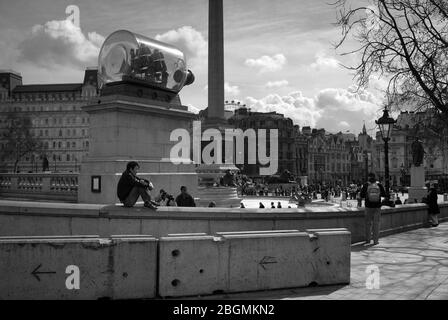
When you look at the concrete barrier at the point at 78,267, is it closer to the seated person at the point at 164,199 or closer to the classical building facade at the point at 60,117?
the seated person at the point at 164,199

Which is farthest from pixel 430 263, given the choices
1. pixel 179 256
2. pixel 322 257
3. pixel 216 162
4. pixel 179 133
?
pixel 216 162

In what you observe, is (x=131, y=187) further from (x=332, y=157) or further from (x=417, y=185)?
(x=332, y=157)

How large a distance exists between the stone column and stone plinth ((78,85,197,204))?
97.1 ft

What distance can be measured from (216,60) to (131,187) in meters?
38.1

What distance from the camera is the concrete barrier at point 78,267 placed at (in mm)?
6043

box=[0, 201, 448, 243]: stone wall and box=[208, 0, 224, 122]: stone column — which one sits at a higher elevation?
box=[208, 0, 224, 122]: stone column

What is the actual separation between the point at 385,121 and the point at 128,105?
1081 centimetres

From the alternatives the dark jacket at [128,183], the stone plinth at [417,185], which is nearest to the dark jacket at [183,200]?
the dark jacket at [128,183]

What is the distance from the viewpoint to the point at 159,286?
679 cm

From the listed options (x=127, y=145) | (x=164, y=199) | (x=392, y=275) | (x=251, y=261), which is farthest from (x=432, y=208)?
(x=251, y=261)

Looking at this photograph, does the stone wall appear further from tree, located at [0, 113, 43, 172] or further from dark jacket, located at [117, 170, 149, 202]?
tree, located at [0, 113, 43, 172]

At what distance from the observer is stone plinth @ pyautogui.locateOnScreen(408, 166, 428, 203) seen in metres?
32.6

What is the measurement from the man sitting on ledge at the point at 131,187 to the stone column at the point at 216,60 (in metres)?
36.4

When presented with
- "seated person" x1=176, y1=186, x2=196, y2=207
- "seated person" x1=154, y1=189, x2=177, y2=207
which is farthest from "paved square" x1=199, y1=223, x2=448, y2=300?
"seated person" x1=154, y1=189, x2=177, y2=207
